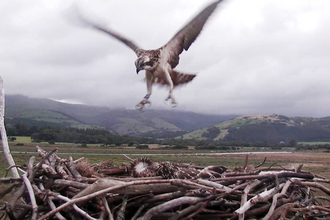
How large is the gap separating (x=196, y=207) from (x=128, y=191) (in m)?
0.89

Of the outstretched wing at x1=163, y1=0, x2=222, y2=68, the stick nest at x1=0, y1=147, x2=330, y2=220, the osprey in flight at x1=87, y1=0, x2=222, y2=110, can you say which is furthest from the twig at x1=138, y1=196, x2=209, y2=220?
the outstretched wing at x1=163, y1=0, x2=222, y2=68

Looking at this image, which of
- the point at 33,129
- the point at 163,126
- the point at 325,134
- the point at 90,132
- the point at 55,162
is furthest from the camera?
the point at 163,126

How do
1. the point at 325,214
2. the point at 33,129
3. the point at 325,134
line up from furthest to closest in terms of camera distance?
1. the point at 325,134
2. the point at 33,129
3. the point at 325,214

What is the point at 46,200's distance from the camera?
14.8 feet

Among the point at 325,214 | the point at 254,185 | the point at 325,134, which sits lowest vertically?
the point at 325,214

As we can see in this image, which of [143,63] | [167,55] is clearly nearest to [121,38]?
[167,55]

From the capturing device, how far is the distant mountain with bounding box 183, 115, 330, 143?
126m

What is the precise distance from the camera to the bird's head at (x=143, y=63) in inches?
252

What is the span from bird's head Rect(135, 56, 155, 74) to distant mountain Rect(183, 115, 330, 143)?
112406mm

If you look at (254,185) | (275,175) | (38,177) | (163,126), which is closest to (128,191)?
(38,177)

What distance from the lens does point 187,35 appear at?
22.2 ft

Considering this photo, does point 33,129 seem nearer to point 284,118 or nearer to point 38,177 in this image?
point 38,177

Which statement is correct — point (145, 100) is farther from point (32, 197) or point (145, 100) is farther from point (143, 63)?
point (32, 197)

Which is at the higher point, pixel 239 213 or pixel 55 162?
pixel 55 162
